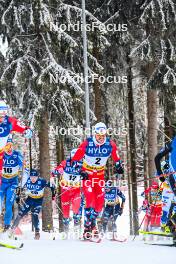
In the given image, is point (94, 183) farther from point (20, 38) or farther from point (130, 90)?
point (130, 90)

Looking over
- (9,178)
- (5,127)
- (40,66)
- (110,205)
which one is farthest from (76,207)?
(40,66)

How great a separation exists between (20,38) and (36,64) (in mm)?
953

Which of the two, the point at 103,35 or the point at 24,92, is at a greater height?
the point at 103,35

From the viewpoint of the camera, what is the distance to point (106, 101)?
19312 millimetres

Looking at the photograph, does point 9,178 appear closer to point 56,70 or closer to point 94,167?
point 94,167

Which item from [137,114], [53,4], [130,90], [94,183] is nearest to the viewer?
[94,183]

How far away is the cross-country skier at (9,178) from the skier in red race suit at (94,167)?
1490 millimetres

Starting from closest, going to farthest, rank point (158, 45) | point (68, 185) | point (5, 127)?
point (5, 127)
point (68, 185)
point (158, 45)

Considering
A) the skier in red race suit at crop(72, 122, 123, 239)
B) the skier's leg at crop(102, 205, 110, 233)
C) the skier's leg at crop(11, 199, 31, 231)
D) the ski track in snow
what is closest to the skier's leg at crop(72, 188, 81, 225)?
the skier's leg at crop(102, 205, 110, 233)

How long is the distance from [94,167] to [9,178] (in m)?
1.87

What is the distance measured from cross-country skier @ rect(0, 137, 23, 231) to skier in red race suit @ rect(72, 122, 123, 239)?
1490mm

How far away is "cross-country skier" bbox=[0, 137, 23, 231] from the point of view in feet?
30.5

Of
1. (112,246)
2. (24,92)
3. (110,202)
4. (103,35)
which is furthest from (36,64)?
(112,246)

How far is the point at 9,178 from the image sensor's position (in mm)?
9727
